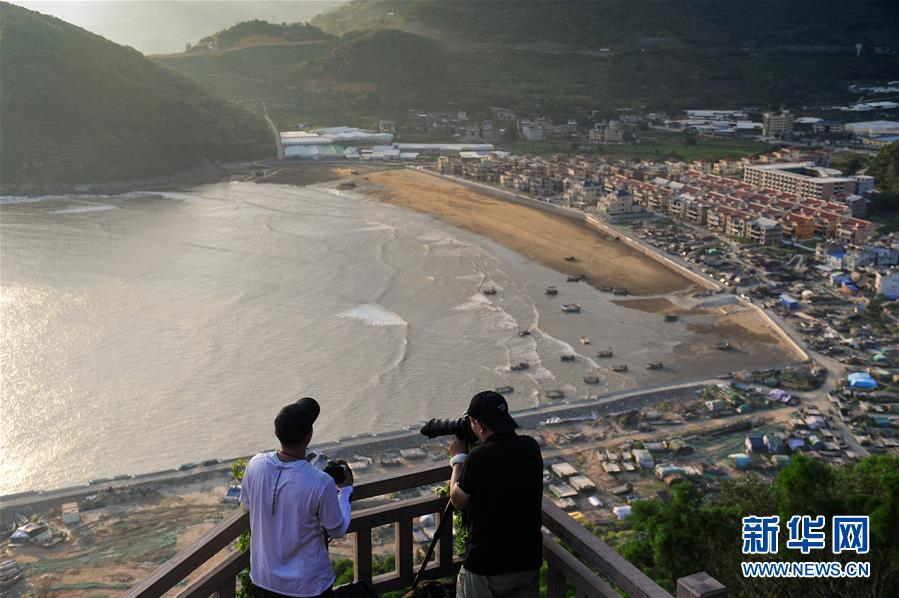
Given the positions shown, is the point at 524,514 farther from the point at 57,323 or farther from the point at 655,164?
the point at 655,164

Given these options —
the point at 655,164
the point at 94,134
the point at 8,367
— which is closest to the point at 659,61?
the point at 655,164

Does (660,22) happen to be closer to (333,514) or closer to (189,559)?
(333,514)

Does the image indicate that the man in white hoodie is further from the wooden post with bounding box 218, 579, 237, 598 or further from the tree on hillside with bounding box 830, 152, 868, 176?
the tree on hillside with bounding box 830, 152, 868, 176

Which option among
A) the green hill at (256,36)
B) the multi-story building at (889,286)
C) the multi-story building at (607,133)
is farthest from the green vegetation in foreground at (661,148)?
the green hill at (256,36)

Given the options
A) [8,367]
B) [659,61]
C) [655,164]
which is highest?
[659,61]

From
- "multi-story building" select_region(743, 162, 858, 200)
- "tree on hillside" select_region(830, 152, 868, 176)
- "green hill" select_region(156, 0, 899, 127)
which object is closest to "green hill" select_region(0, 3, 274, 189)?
"green hill" select_region(156, 0, 899, 127)
